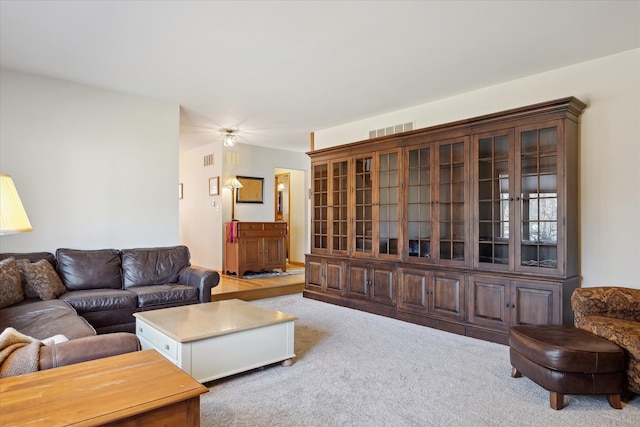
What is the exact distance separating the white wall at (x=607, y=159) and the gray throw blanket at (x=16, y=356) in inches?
162

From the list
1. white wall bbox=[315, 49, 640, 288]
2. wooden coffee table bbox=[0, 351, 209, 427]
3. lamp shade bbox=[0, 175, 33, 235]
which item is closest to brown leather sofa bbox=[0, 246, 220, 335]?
lamp shade bbox=[0, 175, 33, 235]

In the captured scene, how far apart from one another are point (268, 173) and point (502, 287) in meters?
5.49

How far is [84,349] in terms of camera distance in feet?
5.47

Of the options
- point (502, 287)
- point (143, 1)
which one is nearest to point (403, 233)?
point (502, 287)

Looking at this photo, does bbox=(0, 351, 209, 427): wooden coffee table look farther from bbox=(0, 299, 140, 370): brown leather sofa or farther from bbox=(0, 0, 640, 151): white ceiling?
bbox=(0, 0, 640, 151): white ceiling

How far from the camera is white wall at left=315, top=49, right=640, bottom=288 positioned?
10.6ft

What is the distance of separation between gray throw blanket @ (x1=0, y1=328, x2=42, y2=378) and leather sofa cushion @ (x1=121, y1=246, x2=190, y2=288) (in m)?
2.72

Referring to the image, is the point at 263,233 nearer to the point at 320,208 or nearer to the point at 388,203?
the point at 320,208

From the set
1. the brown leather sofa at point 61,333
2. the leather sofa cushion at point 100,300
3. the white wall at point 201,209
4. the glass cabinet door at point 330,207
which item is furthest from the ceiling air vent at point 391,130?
the brown leather sofa at point 61,333

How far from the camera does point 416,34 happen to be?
2996 mm

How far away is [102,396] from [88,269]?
10.3 ft

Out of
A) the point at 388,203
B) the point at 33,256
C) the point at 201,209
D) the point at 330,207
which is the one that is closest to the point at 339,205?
the point at 330,207

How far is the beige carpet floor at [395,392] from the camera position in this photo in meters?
2.22

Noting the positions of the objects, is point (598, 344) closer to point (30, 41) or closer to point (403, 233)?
point (403, 233)
